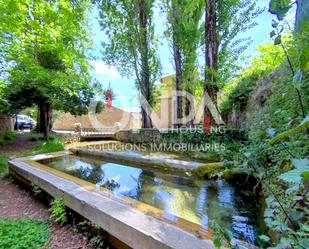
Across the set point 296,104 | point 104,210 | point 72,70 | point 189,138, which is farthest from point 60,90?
point 296,104

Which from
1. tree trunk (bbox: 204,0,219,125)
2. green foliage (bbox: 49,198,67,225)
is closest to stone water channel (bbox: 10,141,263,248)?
green foliage (bbox: 49,198,67,225)

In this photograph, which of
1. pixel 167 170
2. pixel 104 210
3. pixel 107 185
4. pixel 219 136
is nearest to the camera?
pixel 104 210

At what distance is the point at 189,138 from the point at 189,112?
3060mm

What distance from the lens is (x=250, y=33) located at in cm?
864

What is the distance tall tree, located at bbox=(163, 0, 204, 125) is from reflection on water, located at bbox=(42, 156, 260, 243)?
17.8ft

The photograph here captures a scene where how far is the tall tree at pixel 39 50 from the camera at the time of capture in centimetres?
720

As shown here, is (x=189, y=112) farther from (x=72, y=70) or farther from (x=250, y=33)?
(x=72, y=70)

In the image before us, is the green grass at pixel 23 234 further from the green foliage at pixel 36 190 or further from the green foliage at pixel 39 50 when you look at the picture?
the green foliage at pixel 39 50

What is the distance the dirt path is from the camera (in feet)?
8.71

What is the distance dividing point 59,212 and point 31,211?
2.73 feet

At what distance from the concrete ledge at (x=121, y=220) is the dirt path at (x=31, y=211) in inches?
11.3

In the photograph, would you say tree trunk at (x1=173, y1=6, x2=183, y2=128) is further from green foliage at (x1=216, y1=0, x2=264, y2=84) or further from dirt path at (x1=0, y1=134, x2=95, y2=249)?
dirt path at (x1=0, y1=134, x2=95, y2=249)

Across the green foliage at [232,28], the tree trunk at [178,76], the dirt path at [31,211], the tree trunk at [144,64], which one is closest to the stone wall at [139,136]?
the tree trunk at [144,64]

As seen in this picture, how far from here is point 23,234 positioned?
107 inches
